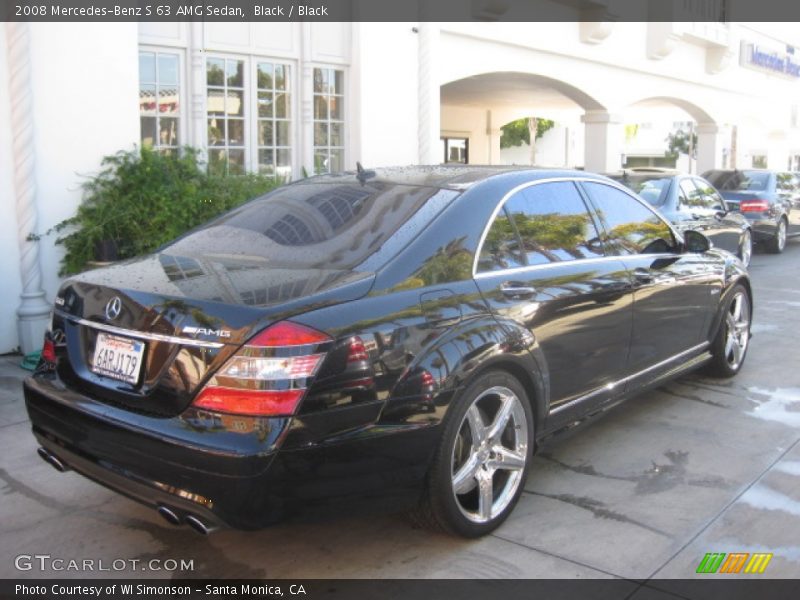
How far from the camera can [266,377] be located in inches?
121

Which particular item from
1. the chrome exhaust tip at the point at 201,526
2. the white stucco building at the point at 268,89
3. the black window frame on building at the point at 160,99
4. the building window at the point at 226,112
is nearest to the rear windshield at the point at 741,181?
the white stucco building at the point at 268,89

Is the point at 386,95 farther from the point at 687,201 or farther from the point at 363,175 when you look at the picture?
the point at 363,175

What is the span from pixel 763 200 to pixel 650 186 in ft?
17.9

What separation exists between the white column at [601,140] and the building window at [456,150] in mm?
4975

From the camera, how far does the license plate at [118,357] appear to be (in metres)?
3.33

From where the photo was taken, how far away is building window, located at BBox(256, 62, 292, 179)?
9.61m

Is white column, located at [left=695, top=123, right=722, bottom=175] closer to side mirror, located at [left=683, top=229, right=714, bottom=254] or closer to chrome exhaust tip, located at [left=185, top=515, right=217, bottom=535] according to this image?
side mirror, located at [left=683, top=229, right=714, bottom=254]

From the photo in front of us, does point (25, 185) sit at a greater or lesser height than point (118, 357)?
greater

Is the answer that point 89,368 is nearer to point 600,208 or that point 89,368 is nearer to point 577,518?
point 577,518

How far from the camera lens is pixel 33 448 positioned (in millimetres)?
5027

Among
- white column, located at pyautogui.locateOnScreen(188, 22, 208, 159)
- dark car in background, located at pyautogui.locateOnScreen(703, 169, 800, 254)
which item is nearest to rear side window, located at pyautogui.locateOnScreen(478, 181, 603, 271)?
white column, located at pyautogui.locateOnScreen(188, 22, 208, 159)

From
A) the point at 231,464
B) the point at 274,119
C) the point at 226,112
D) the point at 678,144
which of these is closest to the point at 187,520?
the point at 231,464

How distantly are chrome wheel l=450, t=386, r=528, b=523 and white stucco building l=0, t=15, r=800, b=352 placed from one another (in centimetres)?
451

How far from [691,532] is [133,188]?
5.55m
